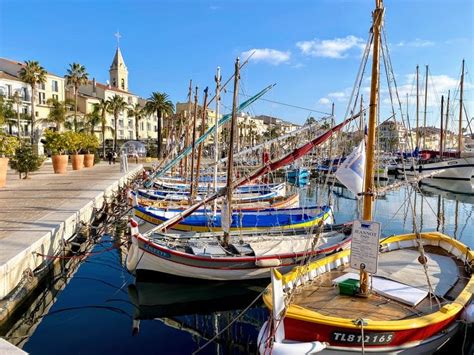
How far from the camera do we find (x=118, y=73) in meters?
108

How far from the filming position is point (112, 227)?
71.6 feet

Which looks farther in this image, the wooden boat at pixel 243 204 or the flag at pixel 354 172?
the wooden boat at pixel 243 204

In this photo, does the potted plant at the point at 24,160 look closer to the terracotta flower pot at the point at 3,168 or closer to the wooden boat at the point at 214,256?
the terracotta flower pot at the point at 3,168

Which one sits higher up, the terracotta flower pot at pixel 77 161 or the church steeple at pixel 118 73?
the church steeple at pixel 118 73

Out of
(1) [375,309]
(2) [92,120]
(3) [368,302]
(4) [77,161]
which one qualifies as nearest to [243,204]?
(3) [368,302]

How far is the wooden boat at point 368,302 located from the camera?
702 cm

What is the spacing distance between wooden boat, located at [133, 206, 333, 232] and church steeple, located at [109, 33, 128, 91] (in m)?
97.7

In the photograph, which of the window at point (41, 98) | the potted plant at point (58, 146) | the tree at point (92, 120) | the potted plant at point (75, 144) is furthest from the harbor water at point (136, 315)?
the window at point (41, 98)

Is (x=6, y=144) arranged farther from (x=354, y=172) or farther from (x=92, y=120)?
(x=92, y=120)

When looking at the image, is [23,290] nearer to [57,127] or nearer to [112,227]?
[112,227]

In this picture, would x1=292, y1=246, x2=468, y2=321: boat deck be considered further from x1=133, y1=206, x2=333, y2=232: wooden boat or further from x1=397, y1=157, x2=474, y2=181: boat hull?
x1=397, y1=157, x2=474, y2=181: boat hull

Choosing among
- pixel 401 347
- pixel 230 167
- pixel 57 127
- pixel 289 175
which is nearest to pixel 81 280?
pixel 230 167

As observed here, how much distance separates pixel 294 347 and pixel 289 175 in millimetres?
47281

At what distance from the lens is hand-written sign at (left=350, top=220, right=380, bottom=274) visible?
7.77 meters
